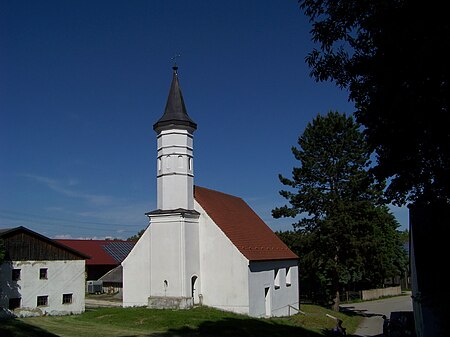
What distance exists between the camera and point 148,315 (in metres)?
26.0

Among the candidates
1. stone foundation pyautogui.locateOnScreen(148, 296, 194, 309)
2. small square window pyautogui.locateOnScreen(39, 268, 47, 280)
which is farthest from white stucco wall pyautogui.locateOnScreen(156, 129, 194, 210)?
small square window pyautogui.locateOnScreen(39, 268, 47, 280)

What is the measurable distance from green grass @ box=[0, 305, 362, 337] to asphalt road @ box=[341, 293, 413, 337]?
5.65 ft

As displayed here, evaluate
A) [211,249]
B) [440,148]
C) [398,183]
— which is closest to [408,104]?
[440,148]

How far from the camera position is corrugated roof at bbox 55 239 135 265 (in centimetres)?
5706

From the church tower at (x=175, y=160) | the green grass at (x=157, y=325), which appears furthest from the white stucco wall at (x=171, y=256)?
the green grass at (x=157, y=325)

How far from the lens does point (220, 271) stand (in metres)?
28.9

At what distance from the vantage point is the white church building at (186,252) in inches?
1108

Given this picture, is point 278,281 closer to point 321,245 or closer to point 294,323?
point 294,323

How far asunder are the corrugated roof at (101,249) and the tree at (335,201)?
2607 cm

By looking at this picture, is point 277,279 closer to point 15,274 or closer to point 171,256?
point 171,256

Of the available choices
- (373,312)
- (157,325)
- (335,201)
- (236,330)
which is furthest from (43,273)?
(373,312)

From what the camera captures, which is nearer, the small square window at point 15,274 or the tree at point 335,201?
the small square window at point 15,274

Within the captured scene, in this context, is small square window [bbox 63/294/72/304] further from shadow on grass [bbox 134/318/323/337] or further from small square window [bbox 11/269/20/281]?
shadow on grass [bbox 134/318/323/337]

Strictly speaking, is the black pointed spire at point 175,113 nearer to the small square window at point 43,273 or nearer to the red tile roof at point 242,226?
the red tile roof at point 242,226
